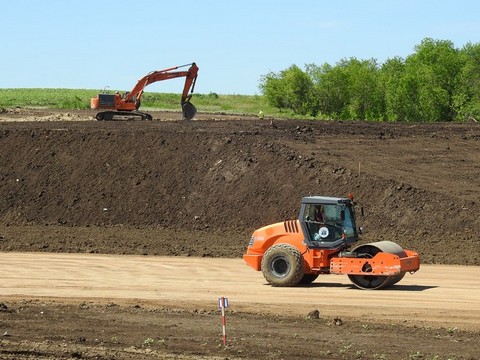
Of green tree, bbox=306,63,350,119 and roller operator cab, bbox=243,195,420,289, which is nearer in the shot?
roller operator cab, bbox=243,195,420,289

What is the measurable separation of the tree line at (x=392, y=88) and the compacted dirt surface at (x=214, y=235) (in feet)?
70.1

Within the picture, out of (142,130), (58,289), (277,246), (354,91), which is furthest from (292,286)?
(354,91)

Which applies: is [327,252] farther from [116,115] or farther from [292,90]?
[292,90]

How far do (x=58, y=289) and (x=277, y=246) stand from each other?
5428 millimetres

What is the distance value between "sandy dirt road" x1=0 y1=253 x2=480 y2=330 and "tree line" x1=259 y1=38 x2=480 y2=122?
4331cm

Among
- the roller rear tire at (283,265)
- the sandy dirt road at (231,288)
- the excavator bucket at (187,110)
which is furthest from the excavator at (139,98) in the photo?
the roller rear tire at (283,265)

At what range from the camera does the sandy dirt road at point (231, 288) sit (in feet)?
75.2

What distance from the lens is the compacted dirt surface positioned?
64.1 feet

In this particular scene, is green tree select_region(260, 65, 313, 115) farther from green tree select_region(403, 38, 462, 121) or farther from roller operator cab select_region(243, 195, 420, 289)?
roller operator cab select_region(243, 195, 420, 289)

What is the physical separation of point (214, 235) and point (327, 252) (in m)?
12.8

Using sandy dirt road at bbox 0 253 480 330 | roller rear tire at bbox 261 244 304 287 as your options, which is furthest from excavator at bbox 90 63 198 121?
roller rear tire at bbox 261 244 304 287

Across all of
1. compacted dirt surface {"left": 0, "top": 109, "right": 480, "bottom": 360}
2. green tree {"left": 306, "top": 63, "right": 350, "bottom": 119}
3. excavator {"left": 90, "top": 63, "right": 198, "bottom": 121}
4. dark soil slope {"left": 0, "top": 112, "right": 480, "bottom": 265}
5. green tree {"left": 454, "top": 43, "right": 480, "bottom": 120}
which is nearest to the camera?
compacted dirt surface {"left": 0, "top": 109, "right": 480, "bottom": 360}

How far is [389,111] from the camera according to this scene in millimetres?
77500

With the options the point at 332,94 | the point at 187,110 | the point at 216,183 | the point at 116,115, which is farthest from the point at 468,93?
the point at 216,183
